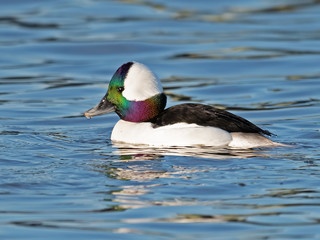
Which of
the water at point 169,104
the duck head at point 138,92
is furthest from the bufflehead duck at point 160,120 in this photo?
the water at point 169,104

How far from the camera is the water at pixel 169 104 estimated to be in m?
7.74

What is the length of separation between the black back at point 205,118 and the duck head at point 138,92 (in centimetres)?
37

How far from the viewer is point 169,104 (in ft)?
46.9

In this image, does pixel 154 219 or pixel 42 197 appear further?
pixel 42 197

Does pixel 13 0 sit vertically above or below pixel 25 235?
above

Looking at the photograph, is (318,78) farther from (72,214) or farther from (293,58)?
(72,214)

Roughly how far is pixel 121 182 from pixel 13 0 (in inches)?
559

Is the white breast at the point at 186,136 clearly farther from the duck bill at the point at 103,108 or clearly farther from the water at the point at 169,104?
the duck bill at the point at 103,108

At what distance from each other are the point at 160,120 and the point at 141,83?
23.5 inches

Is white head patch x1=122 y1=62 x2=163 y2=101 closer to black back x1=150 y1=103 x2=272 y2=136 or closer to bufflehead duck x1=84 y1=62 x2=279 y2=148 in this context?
bufflehead duck x1=84 y1=62 x2=279 y2=148

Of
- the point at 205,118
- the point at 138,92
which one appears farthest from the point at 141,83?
the point at 205,118

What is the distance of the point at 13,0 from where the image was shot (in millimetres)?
22297

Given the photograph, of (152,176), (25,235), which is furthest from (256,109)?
(25,235)

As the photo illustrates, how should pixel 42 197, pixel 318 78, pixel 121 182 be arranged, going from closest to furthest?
pixel 42 197 < pixel 121 182 < pixel 318 78
